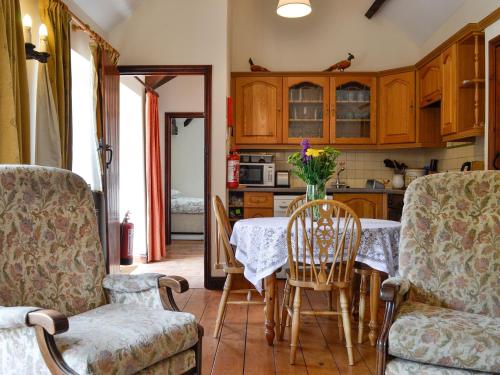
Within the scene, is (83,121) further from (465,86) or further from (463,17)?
(463,17)

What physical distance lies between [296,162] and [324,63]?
9.65 feet

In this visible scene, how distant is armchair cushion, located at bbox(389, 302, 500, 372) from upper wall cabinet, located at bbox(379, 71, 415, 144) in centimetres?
370

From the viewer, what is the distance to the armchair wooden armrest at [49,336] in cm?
149

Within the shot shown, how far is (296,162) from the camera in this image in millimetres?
3270

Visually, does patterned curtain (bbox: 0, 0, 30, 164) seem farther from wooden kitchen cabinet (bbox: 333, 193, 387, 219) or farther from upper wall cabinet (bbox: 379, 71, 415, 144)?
upper wall cabinet (bbox: 379, 71, 415, 144)

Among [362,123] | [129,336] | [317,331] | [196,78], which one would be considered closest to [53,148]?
[129,336]

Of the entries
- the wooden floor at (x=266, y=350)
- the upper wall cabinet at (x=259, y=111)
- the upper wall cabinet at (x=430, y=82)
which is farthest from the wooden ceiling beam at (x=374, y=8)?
the wooden floor at (x=266, y=350)

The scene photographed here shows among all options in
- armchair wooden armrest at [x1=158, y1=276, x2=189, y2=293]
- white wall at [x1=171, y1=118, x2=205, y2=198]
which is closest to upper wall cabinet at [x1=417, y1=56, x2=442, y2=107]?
armchair wooden armrest at [x1=158, y1=276, x2=189, y2=293]

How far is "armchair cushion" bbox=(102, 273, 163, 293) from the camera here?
6.92 ft

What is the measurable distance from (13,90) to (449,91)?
3571mm

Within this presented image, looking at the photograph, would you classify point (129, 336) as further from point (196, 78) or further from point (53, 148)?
point (196, 78)

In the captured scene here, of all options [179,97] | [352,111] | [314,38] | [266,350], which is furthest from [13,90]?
[179,97]

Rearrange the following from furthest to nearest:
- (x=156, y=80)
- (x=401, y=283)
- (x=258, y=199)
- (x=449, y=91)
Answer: (x=156, y=80)
(x=258, y=199)
(x=449, y=91)
(x=401, y=283)

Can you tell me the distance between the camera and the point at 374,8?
17.9 feet
